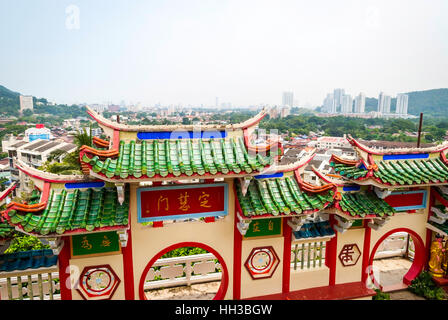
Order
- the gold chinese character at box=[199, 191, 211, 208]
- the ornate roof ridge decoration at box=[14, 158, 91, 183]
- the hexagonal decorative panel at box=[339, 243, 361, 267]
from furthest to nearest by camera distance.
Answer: the hexagonal decorative panel at box=[339, 243, 361, 267]
the gold chinese character at box=[199, 191, 211, 208]
the ornate roof ridge decoration at box=[14, 158, 91, 183]

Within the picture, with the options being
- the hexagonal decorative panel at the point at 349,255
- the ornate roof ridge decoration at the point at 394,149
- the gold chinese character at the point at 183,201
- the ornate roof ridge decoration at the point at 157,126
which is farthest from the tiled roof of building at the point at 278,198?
the hexagonal decorative panel at the point at 349,255

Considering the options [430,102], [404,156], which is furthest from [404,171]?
[430,102]

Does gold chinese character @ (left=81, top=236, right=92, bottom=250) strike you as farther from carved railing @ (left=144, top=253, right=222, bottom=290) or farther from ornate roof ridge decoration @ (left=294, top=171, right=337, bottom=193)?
ornate roof ridge decoration @ (left=294, top=171, right=337, bottom=193)

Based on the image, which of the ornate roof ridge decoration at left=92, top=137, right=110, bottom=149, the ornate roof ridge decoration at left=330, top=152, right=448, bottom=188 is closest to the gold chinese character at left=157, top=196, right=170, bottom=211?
the ornate roof ridge decoration at left=92, top=137, right=110, bottom=149

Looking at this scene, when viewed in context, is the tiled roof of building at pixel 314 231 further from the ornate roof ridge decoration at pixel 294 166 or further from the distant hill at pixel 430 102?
the distant hill at pixel 430 102

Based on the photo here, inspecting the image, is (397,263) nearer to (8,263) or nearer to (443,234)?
(443,234)

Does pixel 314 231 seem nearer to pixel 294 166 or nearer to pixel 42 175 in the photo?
pixel 294 166
